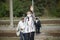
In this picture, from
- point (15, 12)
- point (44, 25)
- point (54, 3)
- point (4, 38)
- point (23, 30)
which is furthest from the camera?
point (54, 3)

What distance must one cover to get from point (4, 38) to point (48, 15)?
10.4 m

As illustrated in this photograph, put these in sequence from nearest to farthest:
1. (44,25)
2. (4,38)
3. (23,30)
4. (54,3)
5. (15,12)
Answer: (23,30) → (4,38) → (44,25) → (15,12) → (54,3)

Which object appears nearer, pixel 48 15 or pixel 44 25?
pixel 44 25

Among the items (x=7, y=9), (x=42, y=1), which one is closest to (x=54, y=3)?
(x=42, y=1)

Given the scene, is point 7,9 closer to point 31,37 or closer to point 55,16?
point 55,16

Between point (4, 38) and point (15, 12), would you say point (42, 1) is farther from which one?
point (4, 38)

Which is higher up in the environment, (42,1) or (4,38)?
(42,1)

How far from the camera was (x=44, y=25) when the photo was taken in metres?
18.3

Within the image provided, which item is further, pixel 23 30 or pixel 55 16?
pixel 55 16

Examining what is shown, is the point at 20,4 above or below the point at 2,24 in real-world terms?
above

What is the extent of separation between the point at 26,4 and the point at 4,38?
1011cm

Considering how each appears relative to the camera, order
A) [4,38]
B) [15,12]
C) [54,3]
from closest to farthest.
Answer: [4,38]
[15,12]
[54,3]

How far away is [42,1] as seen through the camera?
2298 centimetres

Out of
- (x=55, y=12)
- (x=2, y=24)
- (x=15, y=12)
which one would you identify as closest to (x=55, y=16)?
(x=55, y=12)
